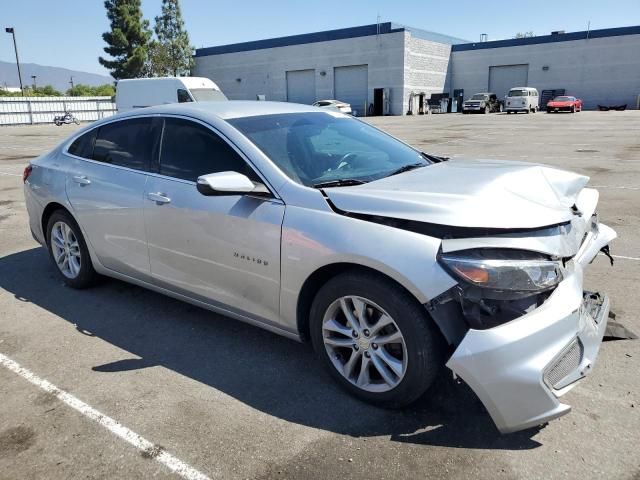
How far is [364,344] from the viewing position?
2.93 m

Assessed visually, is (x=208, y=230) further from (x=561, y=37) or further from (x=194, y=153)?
(x=561, y=37)

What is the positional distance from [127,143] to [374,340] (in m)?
2.68

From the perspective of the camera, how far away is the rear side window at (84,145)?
467cm

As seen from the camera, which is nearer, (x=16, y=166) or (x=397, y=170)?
(x=397, y=170)

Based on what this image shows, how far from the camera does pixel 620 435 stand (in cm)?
269

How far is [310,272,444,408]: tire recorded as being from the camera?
8.77ft

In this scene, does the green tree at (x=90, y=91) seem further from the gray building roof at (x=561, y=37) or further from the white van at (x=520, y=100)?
the white van at (x=520, y=100)

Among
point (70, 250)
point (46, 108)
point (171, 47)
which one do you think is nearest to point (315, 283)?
point (70, 250)

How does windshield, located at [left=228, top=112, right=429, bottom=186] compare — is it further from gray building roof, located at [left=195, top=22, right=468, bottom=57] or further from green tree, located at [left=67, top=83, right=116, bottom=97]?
green tree, located at [left=67, top=83, right=116, bottom=97]

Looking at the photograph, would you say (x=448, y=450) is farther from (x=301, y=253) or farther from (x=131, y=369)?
(x=131, y=369)

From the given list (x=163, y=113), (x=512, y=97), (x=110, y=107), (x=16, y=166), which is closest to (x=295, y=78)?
(x=110, y=107)

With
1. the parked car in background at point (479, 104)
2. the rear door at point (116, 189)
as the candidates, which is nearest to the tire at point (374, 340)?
the rear door at point (116, 189)

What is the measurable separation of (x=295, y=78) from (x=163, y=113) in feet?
179

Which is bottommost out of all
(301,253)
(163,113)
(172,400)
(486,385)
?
(172,400)
